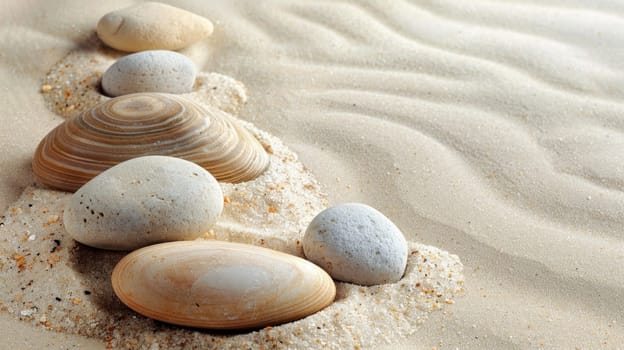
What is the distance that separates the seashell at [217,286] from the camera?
1710 mm

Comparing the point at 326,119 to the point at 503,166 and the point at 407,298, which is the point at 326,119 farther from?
the point at 407,298

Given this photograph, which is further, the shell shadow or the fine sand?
the fine sand

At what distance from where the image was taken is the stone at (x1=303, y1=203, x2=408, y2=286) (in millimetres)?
1911

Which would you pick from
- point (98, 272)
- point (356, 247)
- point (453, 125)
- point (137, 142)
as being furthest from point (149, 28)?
point (356, 247)

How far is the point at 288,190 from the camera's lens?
2309mm

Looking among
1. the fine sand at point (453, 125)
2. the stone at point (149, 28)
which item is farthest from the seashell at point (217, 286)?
the stone at point (149, 28)

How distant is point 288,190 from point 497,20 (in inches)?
67.6

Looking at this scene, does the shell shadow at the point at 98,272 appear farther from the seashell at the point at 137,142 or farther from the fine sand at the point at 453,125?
the seashell at the point at 137,142

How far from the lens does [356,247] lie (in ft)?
6.28

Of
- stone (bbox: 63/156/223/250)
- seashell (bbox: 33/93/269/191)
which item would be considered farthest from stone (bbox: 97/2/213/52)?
stone (bbox: 63/156/223/250)

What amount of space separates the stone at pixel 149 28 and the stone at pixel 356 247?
4.81 ft

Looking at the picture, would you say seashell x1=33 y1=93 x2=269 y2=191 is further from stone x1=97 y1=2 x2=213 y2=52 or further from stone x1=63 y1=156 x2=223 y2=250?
stone x1=97 y1=2 x2=213 y2=52

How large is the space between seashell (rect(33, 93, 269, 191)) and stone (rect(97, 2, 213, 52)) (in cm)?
83

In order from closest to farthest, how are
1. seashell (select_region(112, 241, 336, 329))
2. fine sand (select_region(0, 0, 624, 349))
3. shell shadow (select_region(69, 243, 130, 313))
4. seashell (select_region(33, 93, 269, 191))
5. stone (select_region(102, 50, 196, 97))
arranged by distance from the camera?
seashell (select_region(112, 241, 336, 329)), shell shadow (select_region(69, 243, 130, 313)), fine sand (select_region(0, 0, 624, 349)), seashell (select_region(33, 93, 269, 191)), stone (select_region(102, 50, 196, 97))
